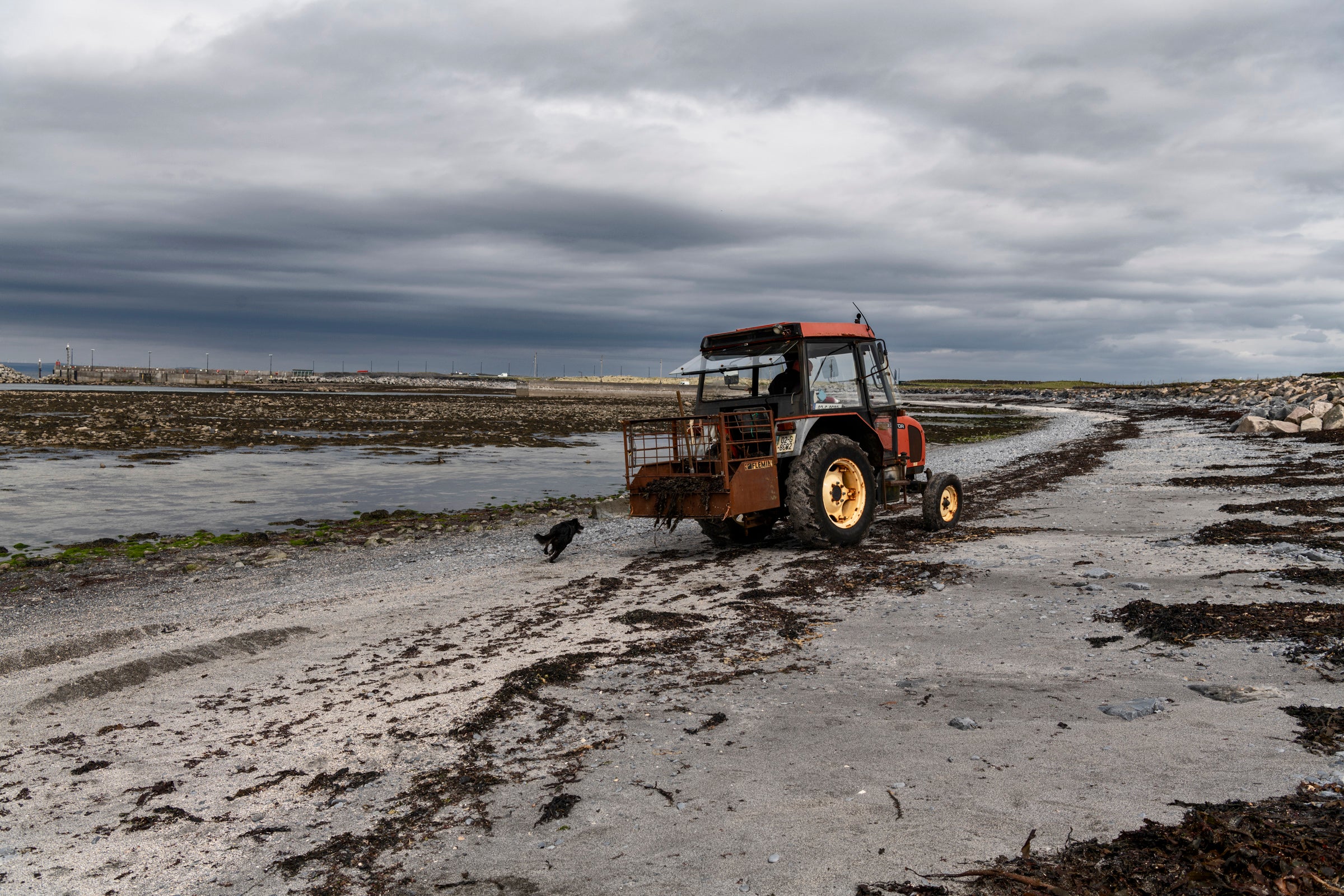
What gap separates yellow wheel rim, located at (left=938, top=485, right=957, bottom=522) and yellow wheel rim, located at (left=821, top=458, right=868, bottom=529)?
150 centimetres

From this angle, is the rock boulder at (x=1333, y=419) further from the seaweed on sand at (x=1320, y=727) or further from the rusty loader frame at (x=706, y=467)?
the seaweed on sand at (x=1320, y=727)

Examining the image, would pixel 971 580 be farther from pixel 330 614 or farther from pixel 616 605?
pixel 330 614

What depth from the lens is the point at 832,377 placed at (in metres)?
11.0

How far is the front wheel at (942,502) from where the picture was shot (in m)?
11.5

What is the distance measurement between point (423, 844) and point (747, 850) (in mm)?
1564

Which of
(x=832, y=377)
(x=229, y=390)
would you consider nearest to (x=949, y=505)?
(x=832, y=377)

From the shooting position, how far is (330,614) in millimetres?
8617

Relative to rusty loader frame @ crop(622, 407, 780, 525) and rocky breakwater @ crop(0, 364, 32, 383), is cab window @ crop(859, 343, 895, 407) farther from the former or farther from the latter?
rocky breakwater @ crop(0, 364, 32, 383)

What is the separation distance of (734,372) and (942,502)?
11.9ft

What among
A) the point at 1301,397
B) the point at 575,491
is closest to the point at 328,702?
the point at 575,491

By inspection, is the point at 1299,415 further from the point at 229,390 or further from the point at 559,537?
the point at 229,390

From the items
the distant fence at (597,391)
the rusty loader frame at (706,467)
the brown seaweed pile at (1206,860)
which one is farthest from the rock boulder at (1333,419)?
the distant fence at (597,391)

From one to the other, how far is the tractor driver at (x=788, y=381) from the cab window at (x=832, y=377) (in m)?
0.17

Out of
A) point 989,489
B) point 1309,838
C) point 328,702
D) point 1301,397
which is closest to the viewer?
point 1309,838
